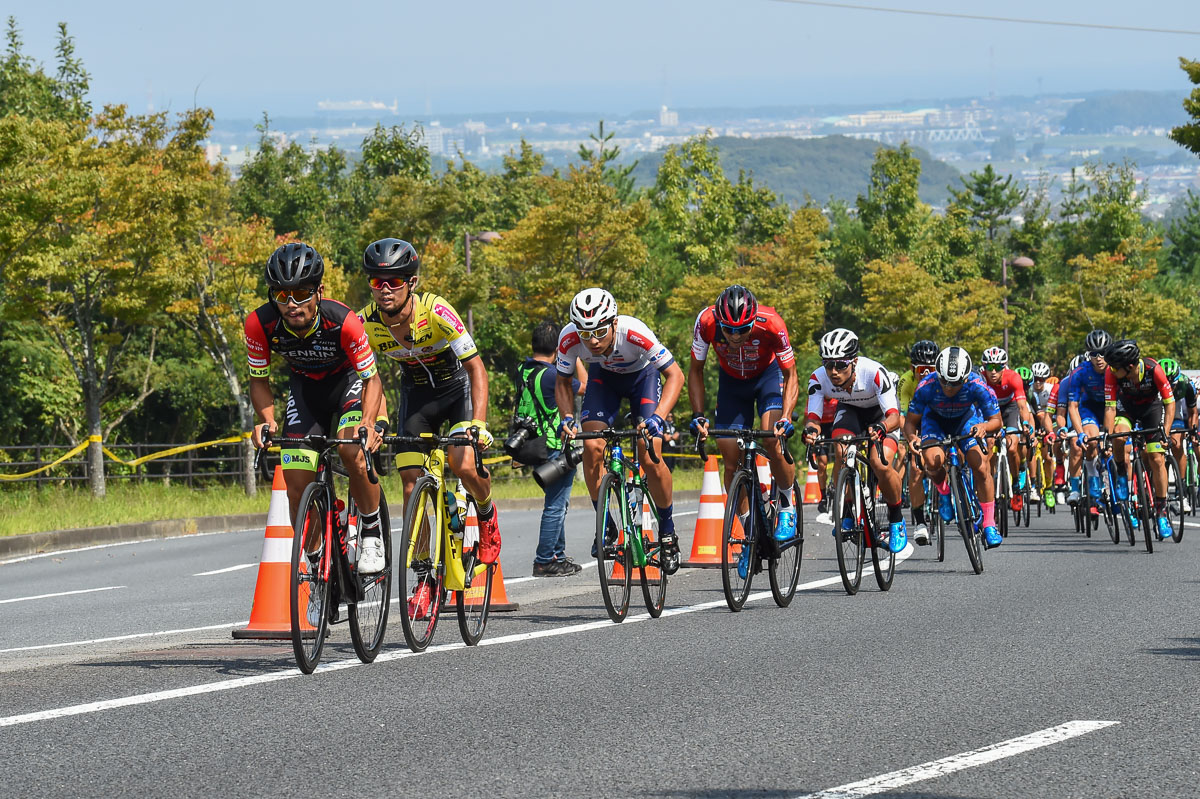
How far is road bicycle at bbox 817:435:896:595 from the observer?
35.1 ft

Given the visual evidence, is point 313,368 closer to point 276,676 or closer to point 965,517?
point 276,676

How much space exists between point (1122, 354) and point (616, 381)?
7143 millimetres

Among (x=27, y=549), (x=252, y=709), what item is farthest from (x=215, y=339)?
(x=252, y=709)

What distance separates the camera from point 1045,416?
2183 centimetres

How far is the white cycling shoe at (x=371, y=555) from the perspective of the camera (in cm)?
766

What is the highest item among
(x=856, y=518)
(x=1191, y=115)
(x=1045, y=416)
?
(x=1191, y=115)

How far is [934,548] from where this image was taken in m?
15.8

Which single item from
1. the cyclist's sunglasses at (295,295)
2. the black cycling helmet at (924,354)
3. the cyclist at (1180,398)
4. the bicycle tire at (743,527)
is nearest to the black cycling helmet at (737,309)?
the bicycle tire at (743,527)

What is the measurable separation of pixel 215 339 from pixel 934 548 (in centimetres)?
2641

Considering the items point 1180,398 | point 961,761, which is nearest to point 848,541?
point 961,761

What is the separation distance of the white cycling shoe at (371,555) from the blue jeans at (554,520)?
425cm

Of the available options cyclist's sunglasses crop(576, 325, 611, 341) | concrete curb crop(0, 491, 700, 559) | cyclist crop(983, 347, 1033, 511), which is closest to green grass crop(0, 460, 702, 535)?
concrete curb crop(0, 491, 700, 559)

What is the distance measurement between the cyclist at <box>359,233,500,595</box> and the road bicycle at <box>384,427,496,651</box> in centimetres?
4

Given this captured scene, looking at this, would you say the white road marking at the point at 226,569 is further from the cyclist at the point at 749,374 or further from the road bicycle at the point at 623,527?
the road bicycle at the point at 623,527
